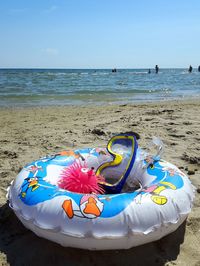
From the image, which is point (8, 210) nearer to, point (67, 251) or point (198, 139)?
point (67, 251)

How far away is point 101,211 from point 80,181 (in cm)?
58

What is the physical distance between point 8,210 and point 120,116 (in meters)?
4.10

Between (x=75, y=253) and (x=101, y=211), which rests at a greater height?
(x=101, y=211)

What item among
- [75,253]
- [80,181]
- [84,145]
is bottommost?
[75,253]

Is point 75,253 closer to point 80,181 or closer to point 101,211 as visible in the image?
point 101,211

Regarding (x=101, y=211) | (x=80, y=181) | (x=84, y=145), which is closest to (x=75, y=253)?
(x=101, y=211)

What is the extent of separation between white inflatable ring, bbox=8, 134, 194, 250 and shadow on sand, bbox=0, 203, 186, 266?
165 mm

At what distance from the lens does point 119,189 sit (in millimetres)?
2779

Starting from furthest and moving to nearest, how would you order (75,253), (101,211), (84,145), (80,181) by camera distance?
(84,145) → (80,181) → (75,253) → (101,211)

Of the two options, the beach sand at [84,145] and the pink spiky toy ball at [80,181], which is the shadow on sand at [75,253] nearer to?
the beach sand at [84,145]

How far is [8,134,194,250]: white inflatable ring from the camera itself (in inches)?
80.3

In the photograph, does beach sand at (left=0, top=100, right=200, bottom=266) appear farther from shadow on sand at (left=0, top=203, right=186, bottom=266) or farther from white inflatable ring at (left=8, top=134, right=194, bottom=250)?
white inflatable ring at (left=8, top=134, right=194, bottom=250)

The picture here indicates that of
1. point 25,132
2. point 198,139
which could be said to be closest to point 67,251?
point 198,139

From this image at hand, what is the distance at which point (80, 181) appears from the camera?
2650mm
